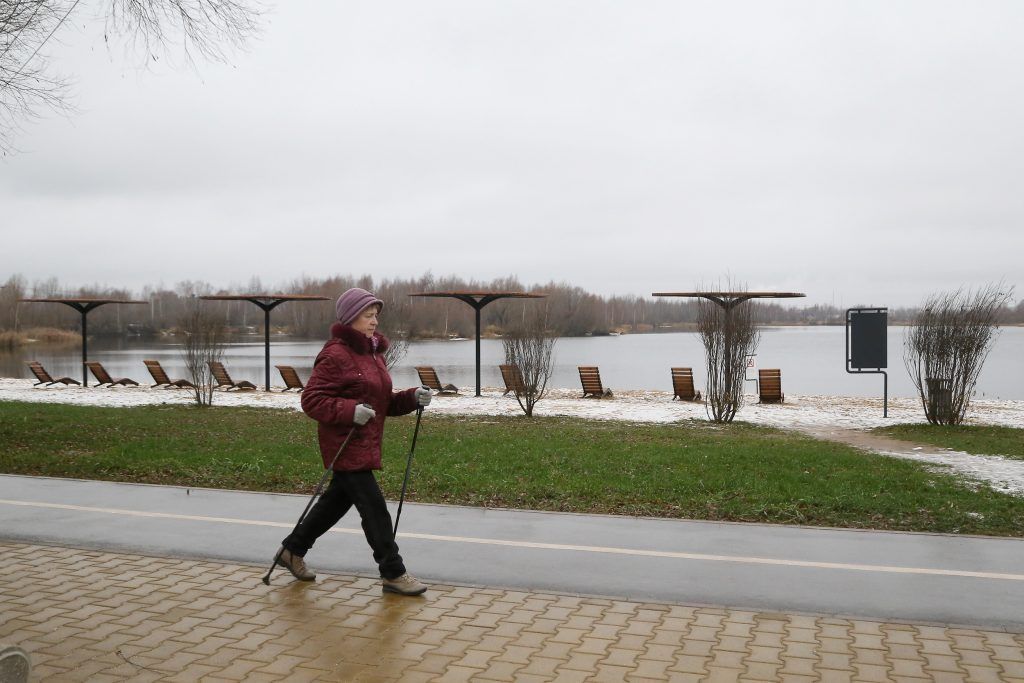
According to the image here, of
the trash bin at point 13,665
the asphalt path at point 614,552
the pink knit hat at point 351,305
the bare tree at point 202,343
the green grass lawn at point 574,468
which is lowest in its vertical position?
the green grass lawn at point 574,468

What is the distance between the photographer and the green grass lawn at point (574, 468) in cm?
852

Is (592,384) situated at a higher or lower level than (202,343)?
lower

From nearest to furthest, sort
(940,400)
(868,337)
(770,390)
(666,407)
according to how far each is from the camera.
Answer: (940,400) < (868,337) < (666,407) < (770,390)

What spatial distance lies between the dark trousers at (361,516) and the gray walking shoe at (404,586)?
3 cm

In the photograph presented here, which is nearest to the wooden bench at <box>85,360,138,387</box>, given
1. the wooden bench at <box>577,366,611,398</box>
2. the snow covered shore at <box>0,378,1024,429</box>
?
the snow covered shore at <box>0,378,1024,429</box>

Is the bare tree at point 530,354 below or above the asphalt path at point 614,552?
above

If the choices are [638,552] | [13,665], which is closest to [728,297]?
[638,552]

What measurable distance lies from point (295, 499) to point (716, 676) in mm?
5206

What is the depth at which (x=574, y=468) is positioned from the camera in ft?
35.6

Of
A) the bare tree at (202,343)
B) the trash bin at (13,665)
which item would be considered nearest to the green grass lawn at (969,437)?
the trash bin at (13,665)

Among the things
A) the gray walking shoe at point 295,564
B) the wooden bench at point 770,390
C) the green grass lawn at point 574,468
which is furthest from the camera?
the wooden bench at point 770,390

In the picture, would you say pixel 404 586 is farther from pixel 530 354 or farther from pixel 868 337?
pixel 868 337

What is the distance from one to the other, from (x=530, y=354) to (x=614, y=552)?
47.0ft

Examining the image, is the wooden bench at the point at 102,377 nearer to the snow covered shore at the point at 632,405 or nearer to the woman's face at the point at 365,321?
the snow covered shore at the point at 632,405
